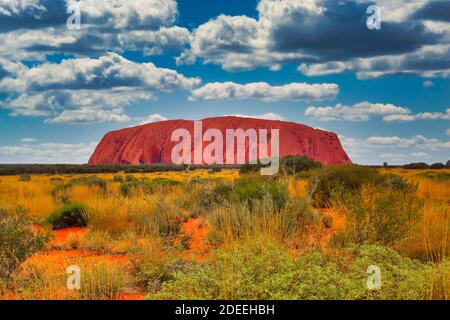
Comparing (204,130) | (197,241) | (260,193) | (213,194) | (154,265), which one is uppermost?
(204,130)

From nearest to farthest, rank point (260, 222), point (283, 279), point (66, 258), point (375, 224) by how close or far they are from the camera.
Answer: point (283, 279) → point (66, 258) → point (260, 222) → point (375, 224)

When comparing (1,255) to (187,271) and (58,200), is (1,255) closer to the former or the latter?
(187,271)

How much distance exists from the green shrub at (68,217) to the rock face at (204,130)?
314 feet

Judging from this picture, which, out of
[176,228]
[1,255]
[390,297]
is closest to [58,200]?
[176,228]

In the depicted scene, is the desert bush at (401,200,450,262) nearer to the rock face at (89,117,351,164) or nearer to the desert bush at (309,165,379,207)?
the desert bush at (309,165,379,207)

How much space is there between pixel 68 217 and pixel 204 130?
102052 mm

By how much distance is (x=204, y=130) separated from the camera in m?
115

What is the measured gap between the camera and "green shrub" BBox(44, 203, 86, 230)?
1269 cm

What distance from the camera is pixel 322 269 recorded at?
6.38m

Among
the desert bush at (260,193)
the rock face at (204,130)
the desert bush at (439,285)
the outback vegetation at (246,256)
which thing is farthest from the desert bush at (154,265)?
the rock face at (204,130)

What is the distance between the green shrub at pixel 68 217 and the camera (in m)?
12.7

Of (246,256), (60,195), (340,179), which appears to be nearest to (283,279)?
(246,256)

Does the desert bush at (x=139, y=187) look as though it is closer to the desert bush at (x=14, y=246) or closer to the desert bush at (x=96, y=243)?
the desert bush at (x=96, y=243)

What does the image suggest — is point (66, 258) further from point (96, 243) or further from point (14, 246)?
point (96, 243)
